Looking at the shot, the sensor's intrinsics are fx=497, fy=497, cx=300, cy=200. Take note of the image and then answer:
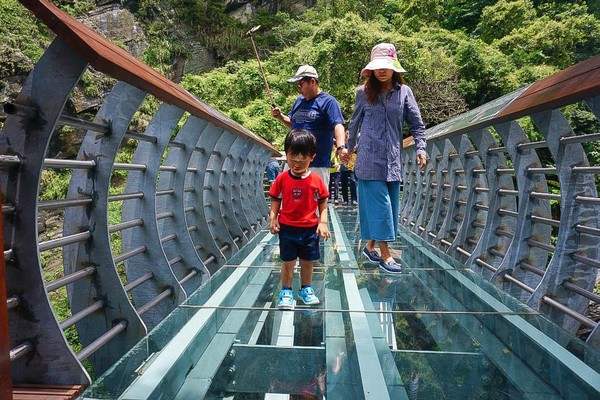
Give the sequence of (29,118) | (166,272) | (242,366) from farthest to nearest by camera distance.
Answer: (166,272) < (242,366) < (29,118)

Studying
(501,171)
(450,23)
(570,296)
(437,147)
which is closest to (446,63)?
(450,23)

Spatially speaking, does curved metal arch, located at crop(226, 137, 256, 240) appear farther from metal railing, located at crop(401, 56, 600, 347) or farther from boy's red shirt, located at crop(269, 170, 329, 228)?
boy's red shirt, located at crop(269, 170, 329, 228)

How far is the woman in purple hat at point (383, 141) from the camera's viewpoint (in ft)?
11.6

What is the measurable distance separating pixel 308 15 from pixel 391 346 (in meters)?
27.6

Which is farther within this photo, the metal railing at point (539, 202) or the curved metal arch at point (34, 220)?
the metal railing at point (539, 202)

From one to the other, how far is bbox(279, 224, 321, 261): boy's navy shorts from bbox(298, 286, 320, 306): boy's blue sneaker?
0.61ft

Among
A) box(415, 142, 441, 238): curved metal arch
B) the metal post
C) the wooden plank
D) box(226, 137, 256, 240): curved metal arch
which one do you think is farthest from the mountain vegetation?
the metal post

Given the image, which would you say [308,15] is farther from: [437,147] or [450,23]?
[437,147]

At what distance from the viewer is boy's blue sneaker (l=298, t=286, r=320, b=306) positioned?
2.75m

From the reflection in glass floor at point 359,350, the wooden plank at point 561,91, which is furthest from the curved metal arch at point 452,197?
the wooden plank at point 561,91

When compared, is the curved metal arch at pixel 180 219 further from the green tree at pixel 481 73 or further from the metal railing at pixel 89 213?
the green tree at pixel 481 73

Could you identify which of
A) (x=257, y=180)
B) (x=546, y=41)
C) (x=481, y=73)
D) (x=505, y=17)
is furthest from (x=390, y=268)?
(x=505, y=17)

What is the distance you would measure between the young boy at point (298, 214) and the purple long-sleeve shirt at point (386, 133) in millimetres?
853

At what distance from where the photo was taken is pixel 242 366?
1.88 meters
